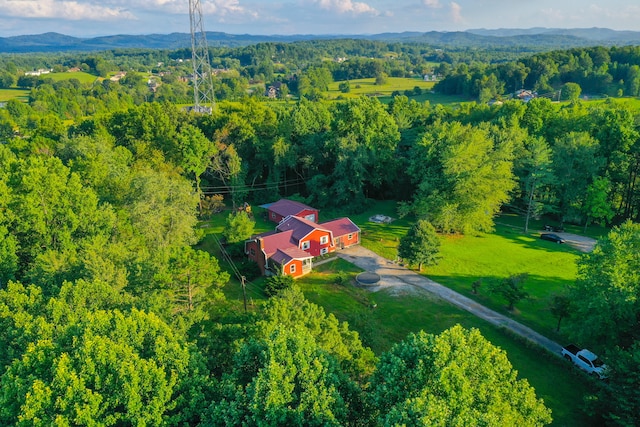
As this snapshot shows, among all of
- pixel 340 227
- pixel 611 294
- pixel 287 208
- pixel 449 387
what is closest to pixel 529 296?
pixel 611 294

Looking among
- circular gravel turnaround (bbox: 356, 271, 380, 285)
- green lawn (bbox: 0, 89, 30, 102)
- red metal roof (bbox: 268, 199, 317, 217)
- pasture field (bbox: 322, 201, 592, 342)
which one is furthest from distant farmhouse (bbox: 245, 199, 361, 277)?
green lawn (bbox: 0, 89, 30, 102)

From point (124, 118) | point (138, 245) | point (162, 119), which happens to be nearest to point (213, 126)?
point (162, 119)

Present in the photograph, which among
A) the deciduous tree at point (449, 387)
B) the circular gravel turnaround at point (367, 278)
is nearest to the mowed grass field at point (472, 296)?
the circular gravel turnaround at point (367, 278)

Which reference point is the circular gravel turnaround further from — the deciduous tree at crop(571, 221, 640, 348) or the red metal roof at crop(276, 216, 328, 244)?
the deciduous tree at crop(571, 221, 640, 348)

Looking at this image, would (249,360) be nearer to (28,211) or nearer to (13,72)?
(28,211)

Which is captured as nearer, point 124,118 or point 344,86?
point 124,118

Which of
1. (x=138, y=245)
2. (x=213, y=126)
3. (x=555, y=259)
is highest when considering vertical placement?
(x=213, y=126)
